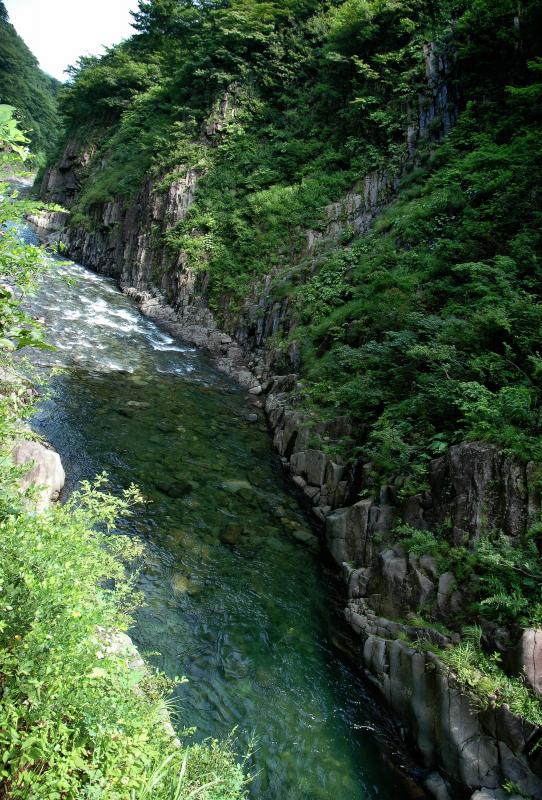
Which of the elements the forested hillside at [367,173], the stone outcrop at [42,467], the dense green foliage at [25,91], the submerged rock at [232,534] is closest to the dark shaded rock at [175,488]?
the submerged rock at [232,534]

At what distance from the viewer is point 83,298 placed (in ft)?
79.7

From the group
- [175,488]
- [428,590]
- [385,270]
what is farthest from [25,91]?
[428,590]

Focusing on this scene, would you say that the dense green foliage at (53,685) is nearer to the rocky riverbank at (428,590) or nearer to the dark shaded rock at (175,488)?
the rocky riverbank at (428,590)

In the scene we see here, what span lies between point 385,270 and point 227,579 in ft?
37.6

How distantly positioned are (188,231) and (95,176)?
1815 centimetres

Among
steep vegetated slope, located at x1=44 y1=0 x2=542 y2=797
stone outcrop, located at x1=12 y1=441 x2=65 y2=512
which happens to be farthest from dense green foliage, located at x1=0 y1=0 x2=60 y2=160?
stone outcrop, located at x1=12 y1=441 x2=65 y2=512

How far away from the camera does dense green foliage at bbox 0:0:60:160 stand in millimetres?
58125

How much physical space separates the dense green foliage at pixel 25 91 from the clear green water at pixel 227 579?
186 ft

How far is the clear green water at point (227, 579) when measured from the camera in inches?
234

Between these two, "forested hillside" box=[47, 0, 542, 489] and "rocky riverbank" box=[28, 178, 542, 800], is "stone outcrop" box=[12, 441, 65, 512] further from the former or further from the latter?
"forested hillside" box=[47, 0, 542, 489]

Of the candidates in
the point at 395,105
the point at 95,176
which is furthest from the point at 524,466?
the point at 95,176

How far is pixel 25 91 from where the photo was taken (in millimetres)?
61656

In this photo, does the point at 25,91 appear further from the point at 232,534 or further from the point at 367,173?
the point at 232,534

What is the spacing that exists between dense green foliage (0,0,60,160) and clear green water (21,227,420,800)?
5671 cm
